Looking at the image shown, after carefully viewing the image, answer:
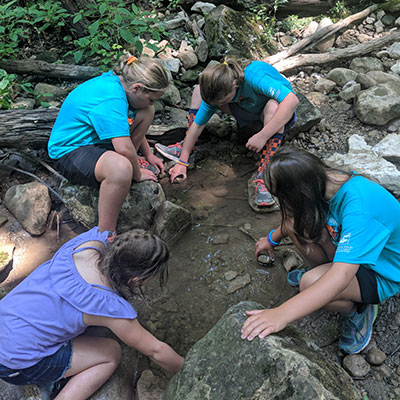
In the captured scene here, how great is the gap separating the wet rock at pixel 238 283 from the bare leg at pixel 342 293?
0.60 m

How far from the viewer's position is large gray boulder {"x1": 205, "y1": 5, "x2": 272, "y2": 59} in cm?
447

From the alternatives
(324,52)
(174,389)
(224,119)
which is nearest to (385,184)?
(224,119)

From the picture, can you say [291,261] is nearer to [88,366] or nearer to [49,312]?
[88,366]

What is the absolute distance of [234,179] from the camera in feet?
11.3

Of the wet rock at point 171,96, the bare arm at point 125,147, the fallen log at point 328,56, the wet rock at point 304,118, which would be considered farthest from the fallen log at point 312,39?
the bare arm at point 125,147

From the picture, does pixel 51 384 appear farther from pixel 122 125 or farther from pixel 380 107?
pixel 380 107

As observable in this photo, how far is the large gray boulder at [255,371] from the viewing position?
1.31 m

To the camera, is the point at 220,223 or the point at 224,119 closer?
the point at 220,223

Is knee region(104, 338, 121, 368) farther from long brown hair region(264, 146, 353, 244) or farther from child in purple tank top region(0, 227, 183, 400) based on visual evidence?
long brown hair region(264, 146, 353, 244)

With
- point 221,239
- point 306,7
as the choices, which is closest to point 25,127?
point 221,239

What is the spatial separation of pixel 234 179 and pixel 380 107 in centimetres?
165

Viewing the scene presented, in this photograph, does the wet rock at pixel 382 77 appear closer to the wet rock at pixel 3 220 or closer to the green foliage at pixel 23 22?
the green foliage at pixel 23 22

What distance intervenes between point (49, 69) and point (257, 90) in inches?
97.3

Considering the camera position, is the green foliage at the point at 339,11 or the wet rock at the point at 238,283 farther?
the green foliage at the point at 339,11
